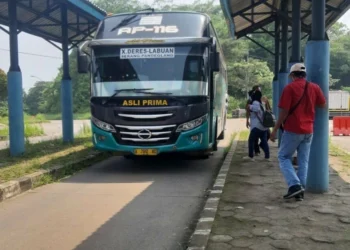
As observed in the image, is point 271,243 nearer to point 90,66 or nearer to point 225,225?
point 225,225

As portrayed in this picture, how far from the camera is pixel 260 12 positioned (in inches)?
542

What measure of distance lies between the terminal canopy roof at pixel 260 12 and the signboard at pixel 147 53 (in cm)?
226

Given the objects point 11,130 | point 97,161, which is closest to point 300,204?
point 97,161

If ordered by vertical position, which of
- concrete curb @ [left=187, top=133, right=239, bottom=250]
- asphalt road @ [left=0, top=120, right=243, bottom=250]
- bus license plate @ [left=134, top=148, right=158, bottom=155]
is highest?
bus license plate @ [left=134, top=148, right=158, bottom=155]

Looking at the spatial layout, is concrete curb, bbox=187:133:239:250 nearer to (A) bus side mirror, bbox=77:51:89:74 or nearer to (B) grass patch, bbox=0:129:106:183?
(B) grass patch, bbox=0:129:106:183

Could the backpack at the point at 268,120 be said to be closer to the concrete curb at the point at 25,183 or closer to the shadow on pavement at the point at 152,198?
the shadow on pavement at the point at 152,198

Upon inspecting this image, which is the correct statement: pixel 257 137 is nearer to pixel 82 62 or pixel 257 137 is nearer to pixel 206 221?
pixel 82 62

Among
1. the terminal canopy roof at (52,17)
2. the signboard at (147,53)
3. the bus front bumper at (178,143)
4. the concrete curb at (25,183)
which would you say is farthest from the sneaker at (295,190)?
the terminal canopy roof at (52,17)

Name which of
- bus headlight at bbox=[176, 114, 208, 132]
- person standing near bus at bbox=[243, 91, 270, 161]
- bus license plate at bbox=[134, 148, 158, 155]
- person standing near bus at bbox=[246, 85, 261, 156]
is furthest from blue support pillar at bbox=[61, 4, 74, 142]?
person standing near bus at bbox=[243, 91, 270, 161]

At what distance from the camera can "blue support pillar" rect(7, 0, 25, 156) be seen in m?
10.6

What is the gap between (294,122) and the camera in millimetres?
5754

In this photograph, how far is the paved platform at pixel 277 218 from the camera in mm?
4242

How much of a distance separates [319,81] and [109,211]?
139 inches

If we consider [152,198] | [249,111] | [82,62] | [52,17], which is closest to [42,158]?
[82,62]
